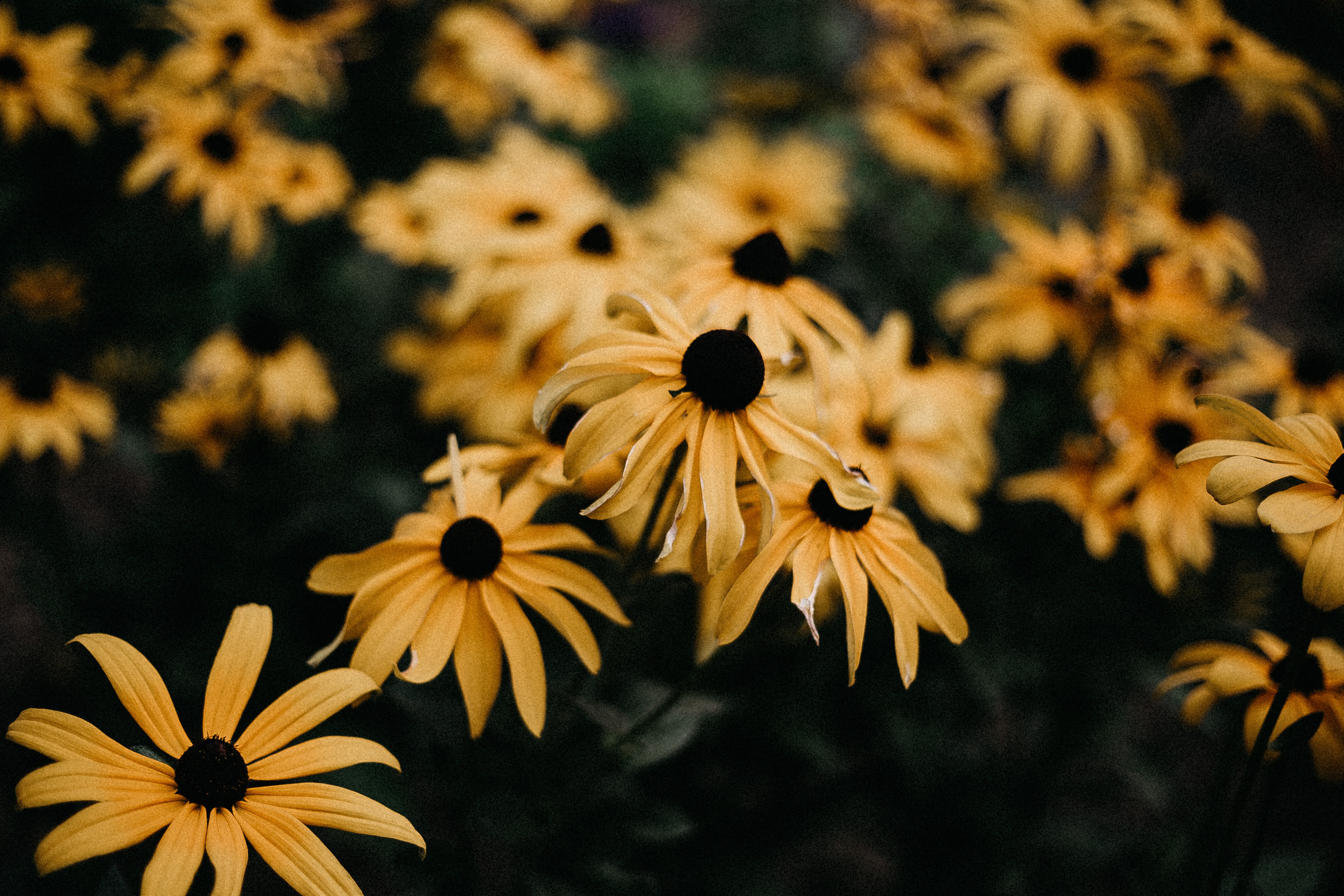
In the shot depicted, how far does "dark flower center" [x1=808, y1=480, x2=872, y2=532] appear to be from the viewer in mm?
866

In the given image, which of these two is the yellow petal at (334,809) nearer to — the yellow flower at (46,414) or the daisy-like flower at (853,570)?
the daisy-like flower at (853,570)

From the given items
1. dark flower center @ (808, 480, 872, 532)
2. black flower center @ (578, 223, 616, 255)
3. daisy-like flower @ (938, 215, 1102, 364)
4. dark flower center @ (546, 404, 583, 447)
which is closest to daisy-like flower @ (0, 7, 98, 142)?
black flower center @ (578, 223, 616, 255)

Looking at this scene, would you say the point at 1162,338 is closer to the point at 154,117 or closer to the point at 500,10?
the point at 500,10

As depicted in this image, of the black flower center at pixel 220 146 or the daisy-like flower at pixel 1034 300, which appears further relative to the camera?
the black flower center at pixel 220 146

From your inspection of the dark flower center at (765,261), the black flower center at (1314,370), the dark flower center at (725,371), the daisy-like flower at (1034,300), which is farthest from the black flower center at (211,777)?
the black flower center at (1314,370)

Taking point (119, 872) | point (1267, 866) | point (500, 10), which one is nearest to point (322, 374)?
point (500, 10)

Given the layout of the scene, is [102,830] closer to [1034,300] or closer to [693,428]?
[693,428]

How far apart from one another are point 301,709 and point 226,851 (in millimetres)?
129

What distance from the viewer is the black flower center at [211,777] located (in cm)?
70

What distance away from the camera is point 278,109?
9.68 feet

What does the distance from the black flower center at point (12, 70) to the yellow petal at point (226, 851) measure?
4.87 feet

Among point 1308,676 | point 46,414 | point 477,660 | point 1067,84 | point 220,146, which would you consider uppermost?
point 1067,84

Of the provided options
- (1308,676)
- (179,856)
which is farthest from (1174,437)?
(179,856)

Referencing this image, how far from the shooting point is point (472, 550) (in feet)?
2.74
